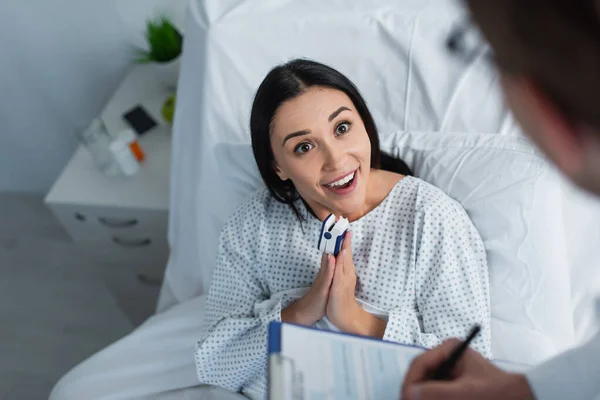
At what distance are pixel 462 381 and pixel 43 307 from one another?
1.96 meters

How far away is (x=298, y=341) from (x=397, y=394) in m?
0.13

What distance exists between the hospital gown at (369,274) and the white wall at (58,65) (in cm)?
94

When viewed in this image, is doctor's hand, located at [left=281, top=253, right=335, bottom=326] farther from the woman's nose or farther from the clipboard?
the clipboard

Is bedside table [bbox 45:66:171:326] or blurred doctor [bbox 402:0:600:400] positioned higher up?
blurred doctor [bbox 402:0:600:400]

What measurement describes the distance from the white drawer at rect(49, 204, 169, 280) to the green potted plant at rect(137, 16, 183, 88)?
0.46 m

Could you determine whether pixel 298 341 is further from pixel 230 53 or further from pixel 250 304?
pixel 230 53

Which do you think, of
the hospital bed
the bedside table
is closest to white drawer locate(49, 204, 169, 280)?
the bedside table

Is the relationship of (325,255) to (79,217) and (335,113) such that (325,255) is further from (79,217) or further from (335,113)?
(79,217)

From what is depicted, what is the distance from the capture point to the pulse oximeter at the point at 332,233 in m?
0.98

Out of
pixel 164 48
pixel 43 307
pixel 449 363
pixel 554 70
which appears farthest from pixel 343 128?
pixel 43 307

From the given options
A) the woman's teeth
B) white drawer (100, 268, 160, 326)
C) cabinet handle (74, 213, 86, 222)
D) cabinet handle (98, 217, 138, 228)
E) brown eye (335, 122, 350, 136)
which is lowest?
white drawer (100, 268, 160, 326)

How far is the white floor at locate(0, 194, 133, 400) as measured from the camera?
201cm

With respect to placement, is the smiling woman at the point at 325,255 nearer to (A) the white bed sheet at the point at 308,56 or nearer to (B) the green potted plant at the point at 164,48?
(A) the white bed sheet at the point at 308,56


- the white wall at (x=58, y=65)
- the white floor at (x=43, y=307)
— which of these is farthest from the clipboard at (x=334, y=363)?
the white floor at (x=43, y=307)
